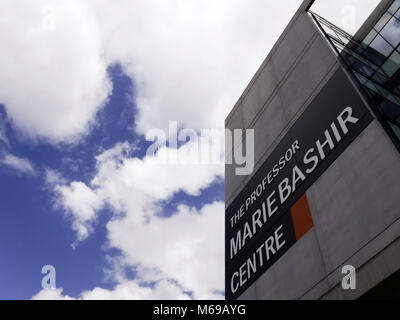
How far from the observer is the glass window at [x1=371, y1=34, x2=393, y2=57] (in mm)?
19219

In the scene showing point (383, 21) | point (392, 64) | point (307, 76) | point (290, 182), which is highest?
point (383, 21)

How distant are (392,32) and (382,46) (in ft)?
2.71

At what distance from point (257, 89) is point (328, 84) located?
8070mm

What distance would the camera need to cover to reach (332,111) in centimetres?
1666

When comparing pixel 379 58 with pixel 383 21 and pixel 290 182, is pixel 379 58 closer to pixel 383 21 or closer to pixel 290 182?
pixel 383 21

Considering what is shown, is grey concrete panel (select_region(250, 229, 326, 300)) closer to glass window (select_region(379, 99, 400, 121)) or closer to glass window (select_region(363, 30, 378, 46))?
glass window (select_region(379, 99, 400, 121))

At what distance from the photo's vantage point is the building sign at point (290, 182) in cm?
1563

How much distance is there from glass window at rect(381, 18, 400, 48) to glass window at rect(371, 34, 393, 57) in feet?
0.71

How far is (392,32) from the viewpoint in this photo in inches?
755

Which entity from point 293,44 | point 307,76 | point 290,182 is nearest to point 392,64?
point 307,76

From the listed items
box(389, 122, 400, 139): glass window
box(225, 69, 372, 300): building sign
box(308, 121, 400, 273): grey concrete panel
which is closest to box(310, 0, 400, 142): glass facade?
box(389, 122, 400, 139): glass window

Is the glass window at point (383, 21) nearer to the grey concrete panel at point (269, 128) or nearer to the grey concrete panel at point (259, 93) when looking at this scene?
the grey concrete panel at point (259, 93)
